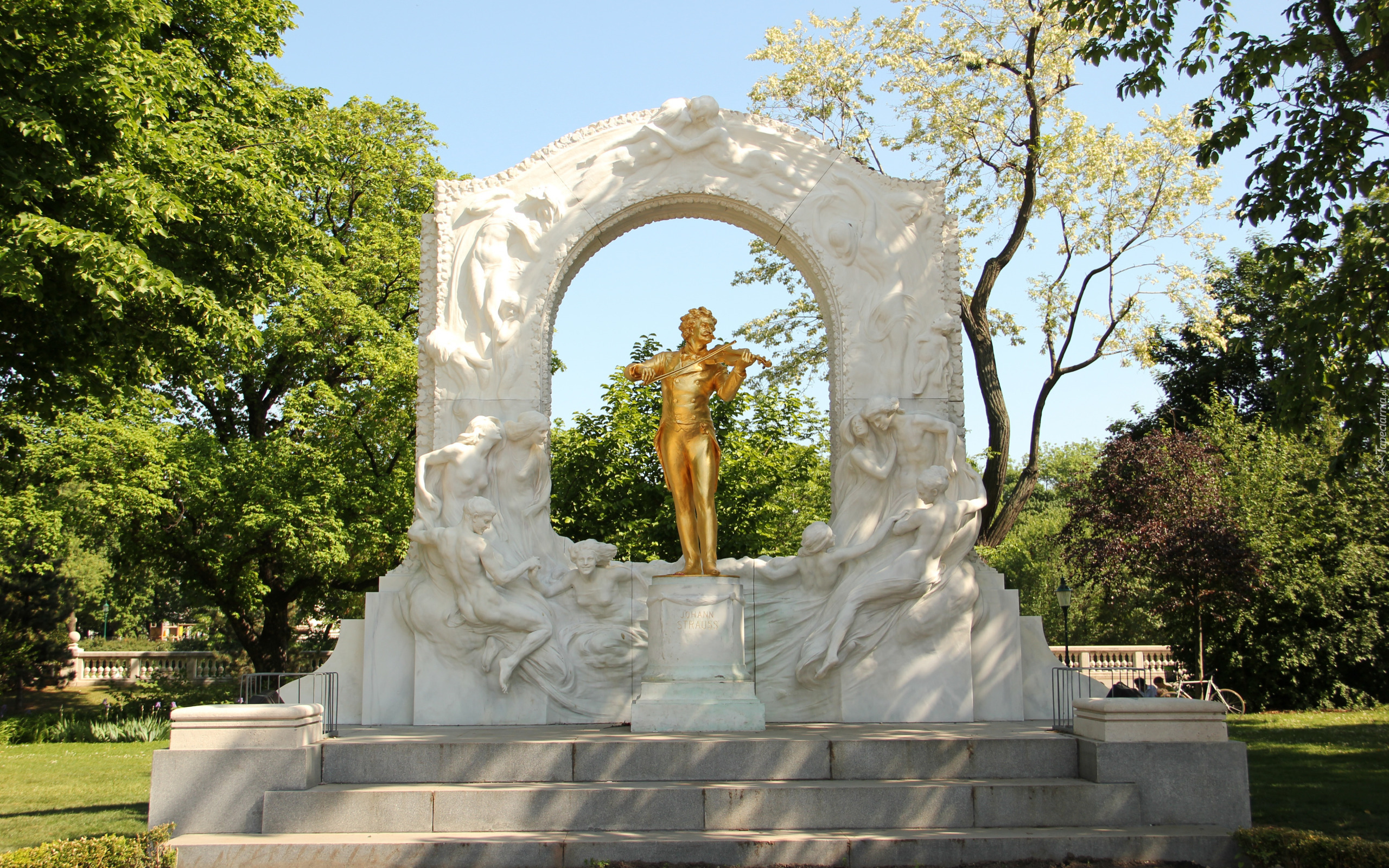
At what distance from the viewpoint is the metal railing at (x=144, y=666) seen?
2788 centimetres

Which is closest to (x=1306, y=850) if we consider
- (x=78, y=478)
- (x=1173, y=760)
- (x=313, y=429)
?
(x=1173, y=760)

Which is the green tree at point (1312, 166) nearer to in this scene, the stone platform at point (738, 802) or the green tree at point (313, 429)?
the stone platform at point (738, 802)

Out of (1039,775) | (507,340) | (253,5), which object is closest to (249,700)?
(507,340)

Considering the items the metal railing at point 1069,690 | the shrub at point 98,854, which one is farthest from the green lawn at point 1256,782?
the shrub at point 98,854

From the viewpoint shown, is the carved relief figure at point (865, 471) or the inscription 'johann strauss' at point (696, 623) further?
the carved relief figure at point (865, 471)

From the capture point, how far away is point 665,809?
7.63 meters

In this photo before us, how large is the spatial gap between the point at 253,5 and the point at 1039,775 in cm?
1475

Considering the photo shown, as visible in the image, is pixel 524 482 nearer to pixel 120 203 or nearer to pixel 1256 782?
pixel 120 203

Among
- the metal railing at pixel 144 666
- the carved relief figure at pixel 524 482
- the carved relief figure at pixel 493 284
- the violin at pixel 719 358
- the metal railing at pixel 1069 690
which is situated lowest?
the metal railing at pixel 144 666

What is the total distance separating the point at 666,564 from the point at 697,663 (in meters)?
1.55

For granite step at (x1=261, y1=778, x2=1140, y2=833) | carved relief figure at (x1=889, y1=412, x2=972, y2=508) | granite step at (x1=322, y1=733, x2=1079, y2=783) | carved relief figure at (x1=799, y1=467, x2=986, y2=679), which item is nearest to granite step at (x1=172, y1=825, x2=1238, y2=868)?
granite step at (x1=261, y1=778, x2=1140, y2=833)

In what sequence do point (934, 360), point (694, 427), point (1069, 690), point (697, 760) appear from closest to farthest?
point (697, 760)
point (694, 427)
point (1069, 690)
point (934, 360)

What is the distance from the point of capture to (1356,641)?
70.8 ft

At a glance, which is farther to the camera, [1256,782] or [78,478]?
[78,478]
